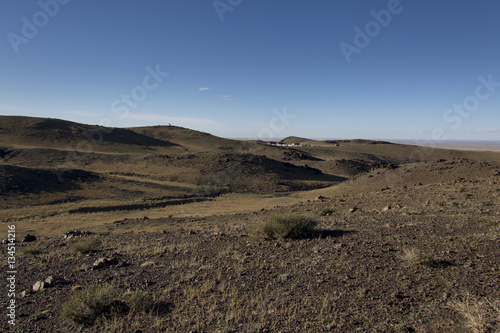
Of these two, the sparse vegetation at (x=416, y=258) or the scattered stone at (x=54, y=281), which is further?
the scattered stone at (x=54, y=281)

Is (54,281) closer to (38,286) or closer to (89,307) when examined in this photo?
(38,286)

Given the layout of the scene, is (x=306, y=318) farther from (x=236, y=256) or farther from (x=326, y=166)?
(x=326, y=166)

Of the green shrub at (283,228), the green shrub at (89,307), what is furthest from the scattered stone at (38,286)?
the green shrub at (283,228)

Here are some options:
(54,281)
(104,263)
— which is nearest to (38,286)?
(54,281)

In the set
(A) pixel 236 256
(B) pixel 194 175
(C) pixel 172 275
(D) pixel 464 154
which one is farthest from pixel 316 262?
(D) pixel 464 154

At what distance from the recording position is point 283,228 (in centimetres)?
874

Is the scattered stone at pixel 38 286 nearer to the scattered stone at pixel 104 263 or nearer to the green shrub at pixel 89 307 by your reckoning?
the scattered stone at pixel 104 263

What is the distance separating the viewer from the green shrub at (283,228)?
877 centimetres

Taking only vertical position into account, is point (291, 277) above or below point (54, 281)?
above

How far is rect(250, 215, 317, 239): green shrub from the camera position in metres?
8.77

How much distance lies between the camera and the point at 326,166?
195 ft

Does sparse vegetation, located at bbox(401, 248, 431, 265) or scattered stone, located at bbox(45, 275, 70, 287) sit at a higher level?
sparse vegetation, located at bbox(401, 248, 431, 265)

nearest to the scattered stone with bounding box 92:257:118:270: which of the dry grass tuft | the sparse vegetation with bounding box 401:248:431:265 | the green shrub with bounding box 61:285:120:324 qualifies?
the green shrub with bounding box 61:285:120:324

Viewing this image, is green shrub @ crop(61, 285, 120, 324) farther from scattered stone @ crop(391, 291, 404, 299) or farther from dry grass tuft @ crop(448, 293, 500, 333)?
dry grass tuft @ crop(448, 293, 500, 333)
